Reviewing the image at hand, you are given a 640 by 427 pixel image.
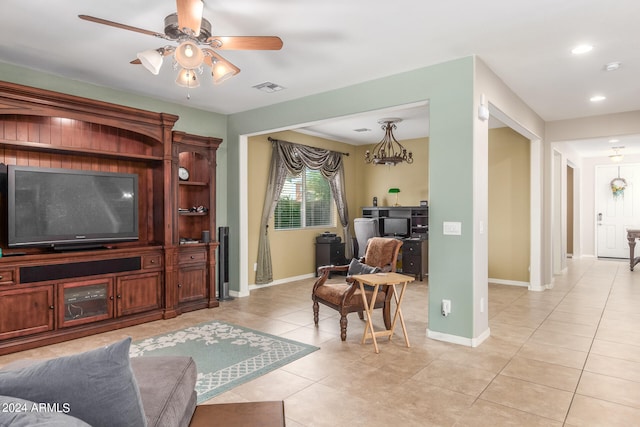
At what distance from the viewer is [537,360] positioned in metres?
3.33

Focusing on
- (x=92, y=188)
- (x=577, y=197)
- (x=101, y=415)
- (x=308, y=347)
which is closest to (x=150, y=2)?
(x=92, y=188)

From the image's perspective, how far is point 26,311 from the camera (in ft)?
11.9

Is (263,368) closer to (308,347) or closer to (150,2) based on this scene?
(308,347)

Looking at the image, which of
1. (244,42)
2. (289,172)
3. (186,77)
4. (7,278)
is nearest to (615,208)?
(289,172)

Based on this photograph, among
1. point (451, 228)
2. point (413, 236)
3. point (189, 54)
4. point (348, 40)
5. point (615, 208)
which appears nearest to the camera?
point (189, 54)

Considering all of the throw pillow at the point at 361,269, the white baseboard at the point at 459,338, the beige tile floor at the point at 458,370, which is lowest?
the beige tile floor at the point at 458,370

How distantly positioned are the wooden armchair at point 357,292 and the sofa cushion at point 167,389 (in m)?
2.16

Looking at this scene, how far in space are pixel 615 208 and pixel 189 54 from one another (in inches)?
436

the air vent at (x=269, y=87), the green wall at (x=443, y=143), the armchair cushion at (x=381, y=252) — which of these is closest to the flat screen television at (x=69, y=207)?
the green wall at (x=443, y=143)

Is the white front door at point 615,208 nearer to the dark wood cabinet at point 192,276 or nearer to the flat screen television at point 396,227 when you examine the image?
the flat screen television at point 396,227

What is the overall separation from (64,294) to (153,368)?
2808 mm

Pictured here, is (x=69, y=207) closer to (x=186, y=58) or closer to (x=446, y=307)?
(x=186, y=58)

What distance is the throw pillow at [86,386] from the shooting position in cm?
105

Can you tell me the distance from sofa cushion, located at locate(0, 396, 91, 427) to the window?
593 centimetres
